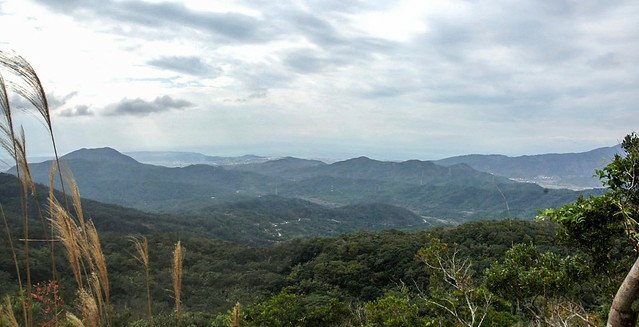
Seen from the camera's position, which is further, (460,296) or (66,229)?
(460,296)

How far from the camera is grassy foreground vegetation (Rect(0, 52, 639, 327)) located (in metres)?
2.64

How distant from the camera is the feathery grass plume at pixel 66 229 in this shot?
2.42 m

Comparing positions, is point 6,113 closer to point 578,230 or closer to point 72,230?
point 72,230

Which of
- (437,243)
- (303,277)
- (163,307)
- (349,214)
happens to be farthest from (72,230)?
(349,214)

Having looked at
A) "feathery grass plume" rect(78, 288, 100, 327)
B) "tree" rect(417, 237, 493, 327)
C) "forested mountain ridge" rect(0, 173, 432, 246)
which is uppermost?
"feathery grass plume" rect(78, 288, 100, 327)

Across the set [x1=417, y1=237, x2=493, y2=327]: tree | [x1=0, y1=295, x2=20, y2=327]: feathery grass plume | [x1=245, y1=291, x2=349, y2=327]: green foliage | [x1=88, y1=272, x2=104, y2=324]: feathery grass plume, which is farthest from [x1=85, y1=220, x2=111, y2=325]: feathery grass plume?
[x1=245, y1=291, x2=349, y2=327]: green foliage

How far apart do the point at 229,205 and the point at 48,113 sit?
159 metres

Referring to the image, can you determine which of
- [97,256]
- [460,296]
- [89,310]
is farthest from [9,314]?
[460,296]

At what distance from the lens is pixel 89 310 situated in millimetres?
2465

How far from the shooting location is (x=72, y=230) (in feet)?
8.18

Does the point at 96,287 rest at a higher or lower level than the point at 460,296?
higher

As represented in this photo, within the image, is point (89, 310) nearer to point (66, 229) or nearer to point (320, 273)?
point (66, 229)

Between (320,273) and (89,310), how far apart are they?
3975 cm

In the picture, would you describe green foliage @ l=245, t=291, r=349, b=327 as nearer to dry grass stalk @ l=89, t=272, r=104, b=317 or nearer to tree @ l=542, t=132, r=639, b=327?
tree @ l=542, t=132, r=639, b=327
